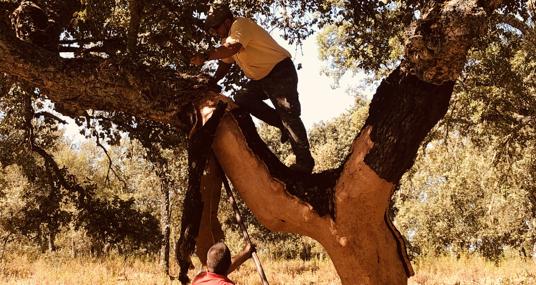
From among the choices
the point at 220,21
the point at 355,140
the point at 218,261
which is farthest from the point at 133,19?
the point at 218,261

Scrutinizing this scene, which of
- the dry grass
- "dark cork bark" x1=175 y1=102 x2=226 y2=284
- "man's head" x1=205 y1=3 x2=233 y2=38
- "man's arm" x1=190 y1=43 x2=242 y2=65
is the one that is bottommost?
the dry grass

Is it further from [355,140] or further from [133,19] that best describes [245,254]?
[133,19]

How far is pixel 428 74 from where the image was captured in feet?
11.9

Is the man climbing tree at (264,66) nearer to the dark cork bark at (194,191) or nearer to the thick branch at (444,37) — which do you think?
the dark cork bark at (194,191)

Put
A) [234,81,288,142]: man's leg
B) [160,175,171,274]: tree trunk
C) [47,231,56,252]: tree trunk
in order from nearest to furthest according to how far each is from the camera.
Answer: [234,81,288,142]: man's leg
[160,175,171,274]: tree trunk
[47,231,56,252]: tree trunk

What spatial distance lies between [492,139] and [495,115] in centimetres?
305

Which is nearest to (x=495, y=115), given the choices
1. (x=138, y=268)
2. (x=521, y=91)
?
(x=521, y=91)

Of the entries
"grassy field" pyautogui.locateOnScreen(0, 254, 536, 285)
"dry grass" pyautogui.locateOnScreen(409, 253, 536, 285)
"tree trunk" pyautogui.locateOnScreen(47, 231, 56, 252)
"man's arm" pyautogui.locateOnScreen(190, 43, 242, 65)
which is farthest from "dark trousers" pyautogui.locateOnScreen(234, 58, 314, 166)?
"tree trunk" pyautogui.locateOnScreen(47, 231, 56, 252)

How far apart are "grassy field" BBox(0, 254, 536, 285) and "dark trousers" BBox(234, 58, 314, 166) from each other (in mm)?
4619

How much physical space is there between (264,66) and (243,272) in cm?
663

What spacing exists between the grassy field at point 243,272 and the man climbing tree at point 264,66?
4.85 m

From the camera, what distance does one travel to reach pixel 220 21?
4.85m

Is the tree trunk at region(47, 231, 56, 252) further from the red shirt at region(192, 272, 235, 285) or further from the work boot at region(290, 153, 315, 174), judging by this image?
the red shirt at region(192, 272, 235, 285)

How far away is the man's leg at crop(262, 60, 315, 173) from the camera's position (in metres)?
4.57
